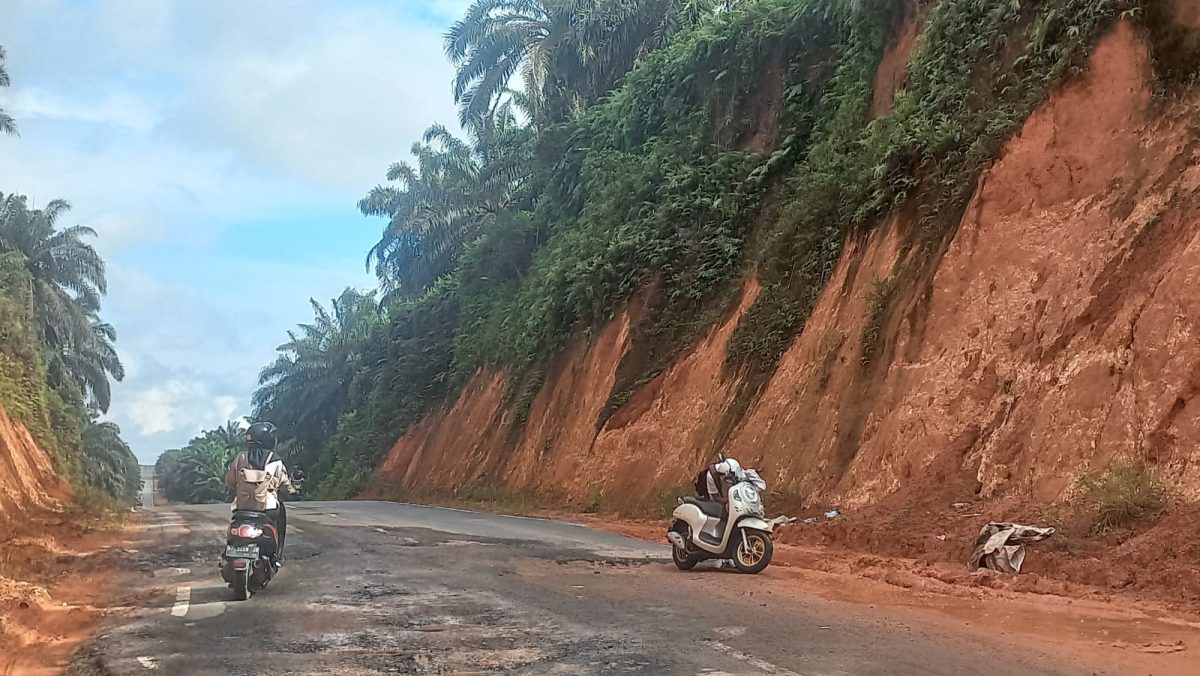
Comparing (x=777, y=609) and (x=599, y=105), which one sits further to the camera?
(x=599, y=105)

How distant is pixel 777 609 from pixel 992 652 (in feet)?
6.73

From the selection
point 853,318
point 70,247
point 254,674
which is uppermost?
point 70,247

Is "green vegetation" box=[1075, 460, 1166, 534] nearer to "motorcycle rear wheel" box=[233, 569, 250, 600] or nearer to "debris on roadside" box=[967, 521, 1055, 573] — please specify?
"debris on roadside" box=[967, 521, 1055, 573]

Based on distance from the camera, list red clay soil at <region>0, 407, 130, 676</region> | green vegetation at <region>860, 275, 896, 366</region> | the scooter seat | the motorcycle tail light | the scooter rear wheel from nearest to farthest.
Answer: red clay soil at <region>0, 407, 130, 676</region>, the motorcycle tail light, the scooter seat, the scooter rear wheel, green vegetation at <region>860, 275, 896, 366</region>

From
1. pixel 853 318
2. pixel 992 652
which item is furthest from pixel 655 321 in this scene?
pixel 992 652

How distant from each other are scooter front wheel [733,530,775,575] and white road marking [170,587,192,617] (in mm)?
5296

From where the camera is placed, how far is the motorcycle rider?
32.1ft

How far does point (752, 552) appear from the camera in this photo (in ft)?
34.2

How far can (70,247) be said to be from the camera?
49.1 m

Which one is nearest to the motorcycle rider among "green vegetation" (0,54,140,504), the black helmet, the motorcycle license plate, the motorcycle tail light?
the black helmet

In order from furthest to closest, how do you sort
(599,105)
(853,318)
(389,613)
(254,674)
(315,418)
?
1. (315,418)
2. (599,105)
3. (853,318)
4. (389,613)
5. (254,674)

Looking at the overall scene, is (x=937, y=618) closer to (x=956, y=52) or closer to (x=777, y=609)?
(x=777, y=609)

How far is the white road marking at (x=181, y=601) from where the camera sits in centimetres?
859

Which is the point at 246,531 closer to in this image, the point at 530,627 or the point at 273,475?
the point at 273,475
